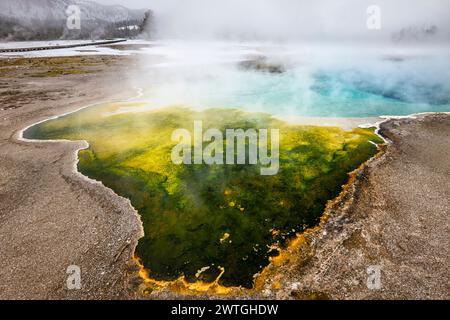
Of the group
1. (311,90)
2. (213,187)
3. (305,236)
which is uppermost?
(311,90)

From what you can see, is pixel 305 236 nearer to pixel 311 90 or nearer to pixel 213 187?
pixel 213 187

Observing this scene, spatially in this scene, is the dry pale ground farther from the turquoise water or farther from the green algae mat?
the turquoise water

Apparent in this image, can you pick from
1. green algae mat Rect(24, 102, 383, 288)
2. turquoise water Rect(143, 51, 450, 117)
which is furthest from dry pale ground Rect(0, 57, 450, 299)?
turquoise water Rect(143, 51, 450, 117)

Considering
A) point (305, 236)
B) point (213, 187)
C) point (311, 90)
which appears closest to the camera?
point (305, 236)

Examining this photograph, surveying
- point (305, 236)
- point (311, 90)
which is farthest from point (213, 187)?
point (311, 90)
